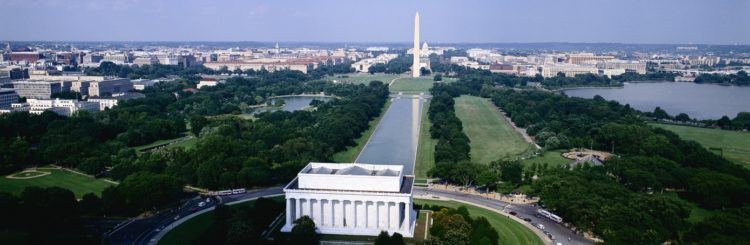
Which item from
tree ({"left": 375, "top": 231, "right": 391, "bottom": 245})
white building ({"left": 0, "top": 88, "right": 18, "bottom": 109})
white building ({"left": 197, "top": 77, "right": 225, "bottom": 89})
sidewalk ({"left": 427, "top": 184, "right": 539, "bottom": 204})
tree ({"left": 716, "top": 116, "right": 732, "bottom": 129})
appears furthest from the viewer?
white building ({"left": 197, "top": 77, "right": 225, "bottom": 89})

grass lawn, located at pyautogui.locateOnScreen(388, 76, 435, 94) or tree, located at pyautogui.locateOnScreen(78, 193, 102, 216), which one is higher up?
grass lawn, located at pyautogui.locateOnScreen(388, 76, 435, 94)

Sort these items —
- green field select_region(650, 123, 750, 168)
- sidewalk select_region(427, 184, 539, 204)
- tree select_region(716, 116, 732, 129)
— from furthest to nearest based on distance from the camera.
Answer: tree select_region(716, 116, 732, 129) → green field select_region(650, 123, 750, 168) → sidewalk select_region(427, 184, 539, 204)

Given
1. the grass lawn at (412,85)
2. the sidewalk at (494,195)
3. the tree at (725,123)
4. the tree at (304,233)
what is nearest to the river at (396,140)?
the sidewalk at (494,195)

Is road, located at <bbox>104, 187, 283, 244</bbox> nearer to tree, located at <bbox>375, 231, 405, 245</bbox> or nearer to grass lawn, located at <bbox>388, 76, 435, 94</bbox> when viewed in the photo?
tree, located at <bbox>375, 231, 405, 245</bbox>

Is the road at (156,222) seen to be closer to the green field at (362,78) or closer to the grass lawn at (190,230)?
the grass lawn at (190,230)

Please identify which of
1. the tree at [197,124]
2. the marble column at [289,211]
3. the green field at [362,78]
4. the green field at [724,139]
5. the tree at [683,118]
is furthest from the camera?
the green field at [362,78]

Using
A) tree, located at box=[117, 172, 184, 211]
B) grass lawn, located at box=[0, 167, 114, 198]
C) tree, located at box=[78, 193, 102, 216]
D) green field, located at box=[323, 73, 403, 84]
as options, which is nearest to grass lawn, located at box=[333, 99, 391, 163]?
tree, located at box=[117, 172, 184, 211]

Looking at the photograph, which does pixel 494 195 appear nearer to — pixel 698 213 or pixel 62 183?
pixel 698 213
